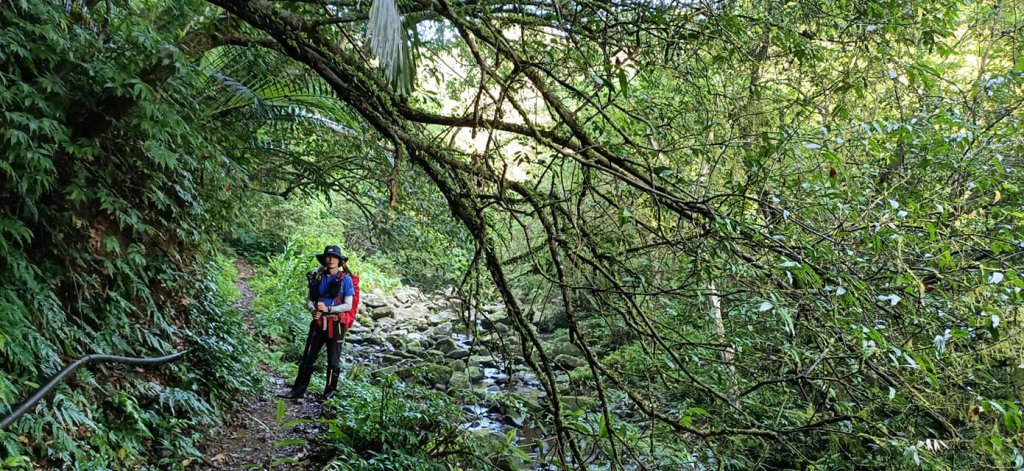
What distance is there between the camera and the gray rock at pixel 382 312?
1467cm

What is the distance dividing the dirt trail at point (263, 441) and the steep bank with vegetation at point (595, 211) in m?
0.22

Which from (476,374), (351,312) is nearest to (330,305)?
(351,312)

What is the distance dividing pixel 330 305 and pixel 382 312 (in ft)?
28.4

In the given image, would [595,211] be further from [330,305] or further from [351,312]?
[330,305]

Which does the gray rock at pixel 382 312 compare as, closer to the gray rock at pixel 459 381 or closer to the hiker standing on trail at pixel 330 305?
the gray rock at pixel 459 381

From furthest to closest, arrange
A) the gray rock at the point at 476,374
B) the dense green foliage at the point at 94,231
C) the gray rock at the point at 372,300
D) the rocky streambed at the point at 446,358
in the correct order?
the gray rock at the point at 372,300 < the gray rock at the point at 476,374 < the rocky streambed at the point at 446,358 < the dense green foliage at the point at 94,231

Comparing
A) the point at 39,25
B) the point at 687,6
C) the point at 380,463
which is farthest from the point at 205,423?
the point at 687,6

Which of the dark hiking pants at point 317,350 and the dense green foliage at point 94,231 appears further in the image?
the dark hiking pants at point 317,350

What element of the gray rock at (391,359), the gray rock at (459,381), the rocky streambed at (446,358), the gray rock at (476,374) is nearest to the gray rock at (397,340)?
the rocky streambed at (446,358)

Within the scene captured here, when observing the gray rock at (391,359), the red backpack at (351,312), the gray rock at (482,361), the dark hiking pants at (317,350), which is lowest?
the gray rock at (482,361)

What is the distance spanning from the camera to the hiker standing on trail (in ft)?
20.5

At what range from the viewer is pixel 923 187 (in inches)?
152

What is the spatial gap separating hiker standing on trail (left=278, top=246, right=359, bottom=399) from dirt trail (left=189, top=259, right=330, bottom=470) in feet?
1.22

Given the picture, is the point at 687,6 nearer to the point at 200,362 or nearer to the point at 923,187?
the point at 923,187
